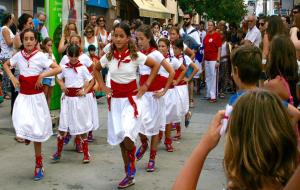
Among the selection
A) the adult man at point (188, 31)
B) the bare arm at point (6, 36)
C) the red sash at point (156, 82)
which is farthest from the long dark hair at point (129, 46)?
the adult man at point (188, 31)

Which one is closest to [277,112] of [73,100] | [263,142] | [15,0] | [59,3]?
[263,142]

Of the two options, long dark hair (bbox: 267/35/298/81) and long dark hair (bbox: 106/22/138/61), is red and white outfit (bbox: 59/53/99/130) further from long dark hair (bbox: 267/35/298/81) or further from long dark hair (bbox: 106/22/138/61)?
long dark hair (bbox: 267/35/298/81)

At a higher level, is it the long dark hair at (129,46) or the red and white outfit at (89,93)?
the long dark hair at (129,46)

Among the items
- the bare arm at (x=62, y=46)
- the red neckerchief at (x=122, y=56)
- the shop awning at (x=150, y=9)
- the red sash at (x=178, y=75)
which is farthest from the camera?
the shop awning at (x=150, y=9)

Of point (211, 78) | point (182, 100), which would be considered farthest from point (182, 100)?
point (211, 78)

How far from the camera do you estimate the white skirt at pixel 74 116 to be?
745 centimetres

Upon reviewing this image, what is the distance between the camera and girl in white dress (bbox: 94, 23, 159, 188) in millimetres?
6043

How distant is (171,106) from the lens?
834cm

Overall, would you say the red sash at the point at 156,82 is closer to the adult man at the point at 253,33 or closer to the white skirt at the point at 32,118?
the white skirt at the point at 32,118

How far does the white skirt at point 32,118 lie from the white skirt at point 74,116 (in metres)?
0.82

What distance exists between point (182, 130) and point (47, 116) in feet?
12.1

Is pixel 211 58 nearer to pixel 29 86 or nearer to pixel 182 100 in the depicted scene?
pixel 182 100

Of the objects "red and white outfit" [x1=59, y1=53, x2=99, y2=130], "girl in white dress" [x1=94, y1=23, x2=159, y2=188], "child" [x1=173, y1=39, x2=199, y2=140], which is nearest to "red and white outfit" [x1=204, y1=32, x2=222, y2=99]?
"child" [x1=173, y1=39, x2=199, y2=140]

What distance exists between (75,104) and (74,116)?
0.17 metres
